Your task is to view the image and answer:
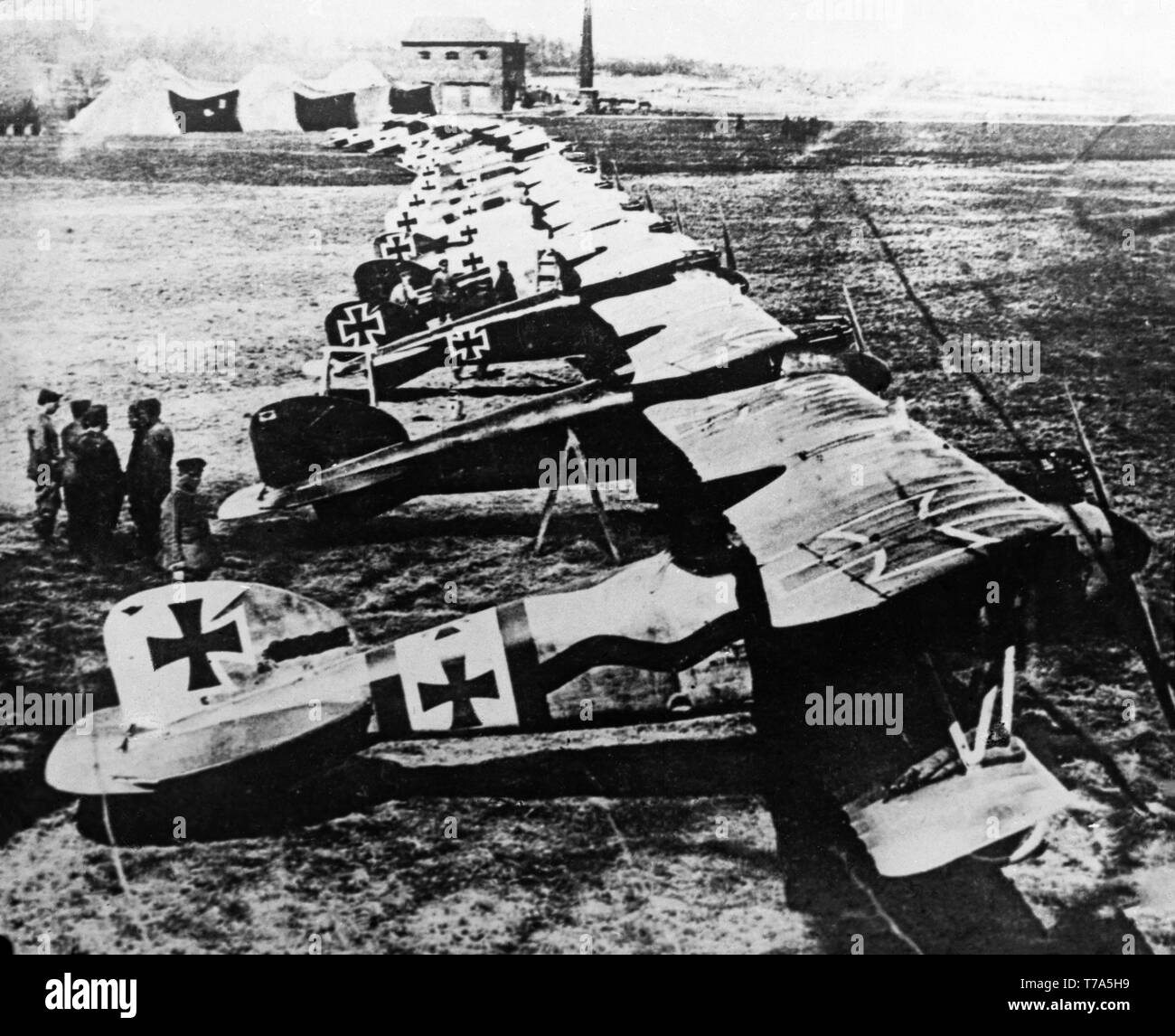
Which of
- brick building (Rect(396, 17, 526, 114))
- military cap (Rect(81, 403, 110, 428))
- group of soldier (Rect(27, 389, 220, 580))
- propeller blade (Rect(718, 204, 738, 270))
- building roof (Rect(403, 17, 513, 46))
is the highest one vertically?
building roof (Rect(403, 17, 513, 46))

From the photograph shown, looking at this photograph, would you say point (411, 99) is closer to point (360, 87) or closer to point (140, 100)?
point (360, 87)

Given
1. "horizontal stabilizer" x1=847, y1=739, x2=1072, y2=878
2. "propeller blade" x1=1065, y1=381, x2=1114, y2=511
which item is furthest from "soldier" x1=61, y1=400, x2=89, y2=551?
"propeller blade" x1=1065, y1=381, x2=1114, y2=511

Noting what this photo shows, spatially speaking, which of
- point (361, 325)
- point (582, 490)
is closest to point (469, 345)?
point (361, 325)

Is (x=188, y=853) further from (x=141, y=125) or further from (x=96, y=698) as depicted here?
(x=141, y=125)

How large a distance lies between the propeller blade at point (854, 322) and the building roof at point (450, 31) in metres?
1.99

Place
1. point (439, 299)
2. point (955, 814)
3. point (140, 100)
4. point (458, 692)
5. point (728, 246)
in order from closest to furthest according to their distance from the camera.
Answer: point (955, 814) < point (458, 692) < point (140, 100) < point (439, 299) < point (728, 246)

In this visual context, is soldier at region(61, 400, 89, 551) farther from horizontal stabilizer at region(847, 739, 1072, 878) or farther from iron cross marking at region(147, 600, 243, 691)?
horizontal stabilizer at region(847, 739, 1072, 878)

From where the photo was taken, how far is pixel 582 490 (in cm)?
433

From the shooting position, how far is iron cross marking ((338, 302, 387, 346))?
4703 millimetres

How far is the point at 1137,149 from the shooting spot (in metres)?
4.76

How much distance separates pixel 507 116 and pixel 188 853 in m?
3.70

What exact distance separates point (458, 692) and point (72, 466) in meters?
2.05

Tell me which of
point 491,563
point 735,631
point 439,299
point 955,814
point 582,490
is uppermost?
point 439,299
